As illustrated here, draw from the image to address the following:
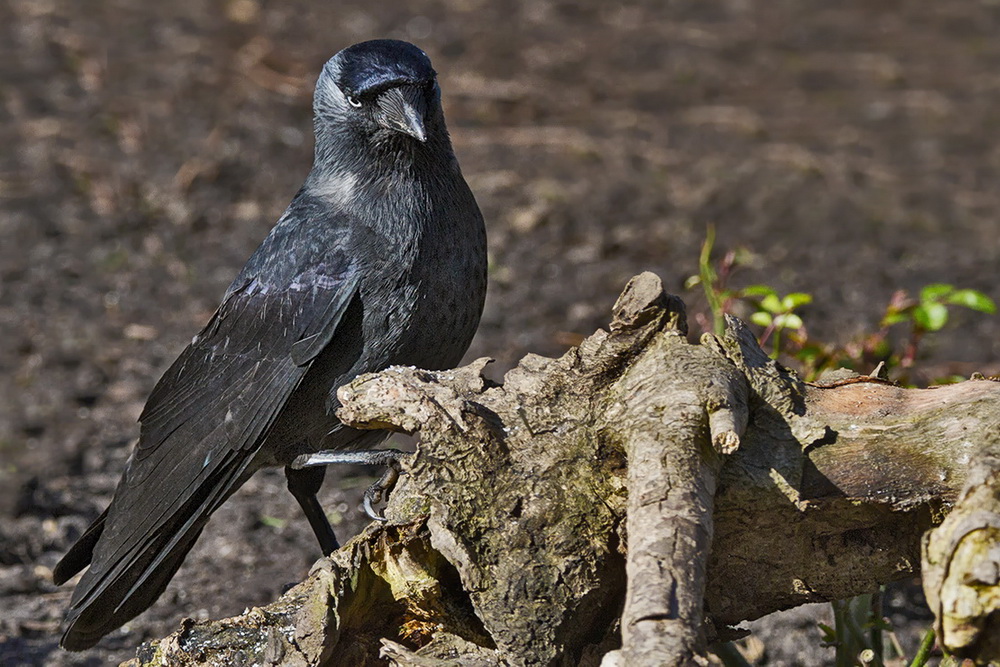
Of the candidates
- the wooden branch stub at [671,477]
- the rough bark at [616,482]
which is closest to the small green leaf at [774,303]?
the rough bark at [616,482]

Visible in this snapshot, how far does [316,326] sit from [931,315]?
1749 mm

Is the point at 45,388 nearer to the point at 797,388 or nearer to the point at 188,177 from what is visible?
the point at 188,177

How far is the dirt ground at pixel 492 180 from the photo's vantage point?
4551 mm

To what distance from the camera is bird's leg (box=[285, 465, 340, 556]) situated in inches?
150

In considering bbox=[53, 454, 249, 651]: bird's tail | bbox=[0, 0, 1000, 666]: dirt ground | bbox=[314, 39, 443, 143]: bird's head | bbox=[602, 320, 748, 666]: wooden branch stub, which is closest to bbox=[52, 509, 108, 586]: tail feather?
bbox=[53, 454, 249, 651]: bird's tail

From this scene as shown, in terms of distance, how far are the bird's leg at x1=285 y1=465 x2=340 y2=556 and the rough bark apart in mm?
1228

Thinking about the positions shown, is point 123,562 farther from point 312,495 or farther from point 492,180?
point 492,180

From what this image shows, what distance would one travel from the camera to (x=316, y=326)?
3406 millimetres

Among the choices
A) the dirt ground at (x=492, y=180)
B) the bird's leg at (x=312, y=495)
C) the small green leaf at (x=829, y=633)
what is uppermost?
the small green leaf at (x=829, y=633)

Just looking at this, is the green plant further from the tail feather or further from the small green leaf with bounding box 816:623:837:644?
the tail feather

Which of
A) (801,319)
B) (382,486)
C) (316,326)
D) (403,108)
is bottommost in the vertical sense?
(382,486)

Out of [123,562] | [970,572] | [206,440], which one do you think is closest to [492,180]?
[206,440]

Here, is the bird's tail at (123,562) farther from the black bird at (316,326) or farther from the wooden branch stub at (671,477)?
the wooden branch stub at (671,477)

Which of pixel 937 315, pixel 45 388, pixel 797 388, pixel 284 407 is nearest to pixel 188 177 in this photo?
pixel 45 388
